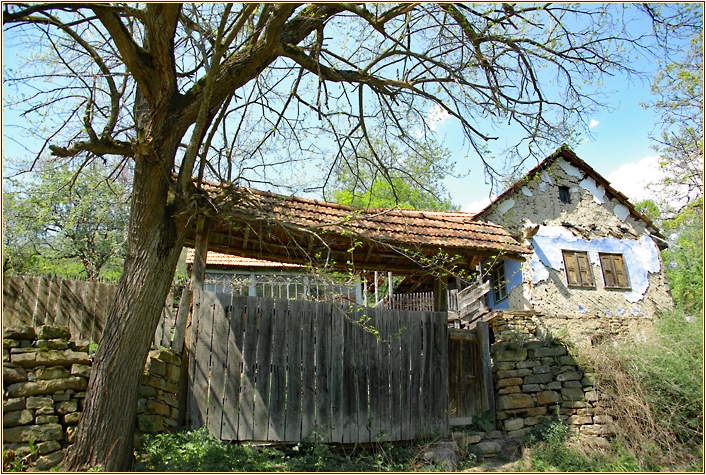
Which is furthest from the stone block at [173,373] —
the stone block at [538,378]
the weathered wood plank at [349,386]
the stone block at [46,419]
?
the stone block at [538,378]

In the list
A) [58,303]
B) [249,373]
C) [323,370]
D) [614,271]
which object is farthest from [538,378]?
[614,271]

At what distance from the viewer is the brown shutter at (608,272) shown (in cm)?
1662

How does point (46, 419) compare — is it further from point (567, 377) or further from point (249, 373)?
point (567, 377)

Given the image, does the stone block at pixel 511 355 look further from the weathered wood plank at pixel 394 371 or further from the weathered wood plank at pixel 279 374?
the weathered wood plank at pixel 279 374

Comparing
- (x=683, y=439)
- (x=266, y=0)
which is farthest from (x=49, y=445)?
(x=683, y=439)

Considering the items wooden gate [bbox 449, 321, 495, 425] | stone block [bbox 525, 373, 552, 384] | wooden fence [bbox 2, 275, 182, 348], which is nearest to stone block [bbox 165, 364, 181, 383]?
wooden fence [bbox 2, 275, 182, 348]

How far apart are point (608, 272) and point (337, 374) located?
13.0 m

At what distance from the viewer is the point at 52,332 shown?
555 centimetres

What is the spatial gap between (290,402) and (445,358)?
2.64m

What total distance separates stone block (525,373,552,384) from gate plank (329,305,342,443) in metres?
3.29

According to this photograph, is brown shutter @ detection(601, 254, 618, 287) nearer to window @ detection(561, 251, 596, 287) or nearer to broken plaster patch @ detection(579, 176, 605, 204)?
window @ detection(561, 251, 596, 287)

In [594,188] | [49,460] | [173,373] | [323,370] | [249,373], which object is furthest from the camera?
[594,188]

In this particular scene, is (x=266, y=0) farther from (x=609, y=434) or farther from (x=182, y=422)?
(x=609, y=434)

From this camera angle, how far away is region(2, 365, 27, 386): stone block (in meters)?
5.07
